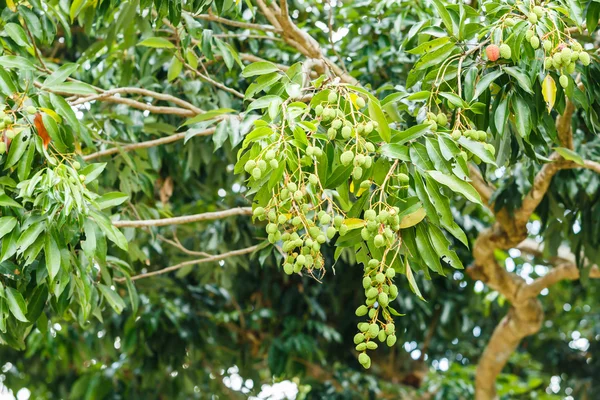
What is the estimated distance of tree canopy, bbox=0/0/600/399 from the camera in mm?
1936

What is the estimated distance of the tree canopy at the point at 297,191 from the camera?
194cm

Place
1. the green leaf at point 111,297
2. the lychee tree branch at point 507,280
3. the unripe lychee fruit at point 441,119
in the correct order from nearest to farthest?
the unripe lychee fruit at point 441,119, the green leaf at point 111,297, the lychee tree branch at point 507,280

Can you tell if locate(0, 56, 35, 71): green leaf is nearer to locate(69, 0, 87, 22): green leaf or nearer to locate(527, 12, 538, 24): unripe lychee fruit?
locate(69, 0, 87, 22): green leaf

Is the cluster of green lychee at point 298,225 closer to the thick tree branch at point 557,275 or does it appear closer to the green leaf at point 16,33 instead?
the green leaf at point 16,33

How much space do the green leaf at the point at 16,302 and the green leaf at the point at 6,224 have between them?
0.50 feet

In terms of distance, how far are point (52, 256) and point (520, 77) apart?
46.3 inches

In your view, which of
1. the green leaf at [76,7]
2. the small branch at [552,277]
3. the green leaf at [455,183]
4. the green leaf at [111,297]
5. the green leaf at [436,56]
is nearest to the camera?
the green leaf at [455,183]

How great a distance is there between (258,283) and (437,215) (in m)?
3.13

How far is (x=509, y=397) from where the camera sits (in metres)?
5.50

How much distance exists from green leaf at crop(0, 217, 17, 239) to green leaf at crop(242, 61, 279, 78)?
2.16ft

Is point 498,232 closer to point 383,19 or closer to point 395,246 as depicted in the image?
point 383,19

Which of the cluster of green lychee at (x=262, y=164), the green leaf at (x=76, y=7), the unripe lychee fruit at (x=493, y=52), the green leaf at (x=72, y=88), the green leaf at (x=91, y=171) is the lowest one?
the green leaf at (x=91, y=171)

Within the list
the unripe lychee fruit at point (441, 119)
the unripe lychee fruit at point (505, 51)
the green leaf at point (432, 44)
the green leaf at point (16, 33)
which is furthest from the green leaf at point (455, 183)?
the green leaf at point (16, 33)

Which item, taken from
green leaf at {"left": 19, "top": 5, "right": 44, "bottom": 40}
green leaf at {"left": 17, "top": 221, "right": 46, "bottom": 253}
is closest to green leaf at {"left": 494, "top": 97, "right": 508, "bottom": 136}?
green leaf at {"left": 17, "top": 221, "right": 46, "bottom": 253}
